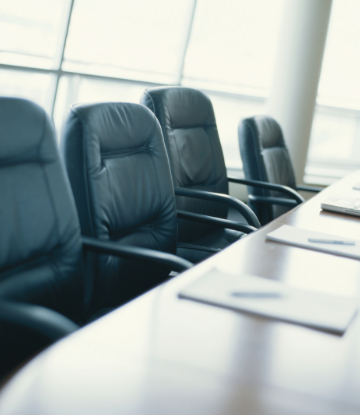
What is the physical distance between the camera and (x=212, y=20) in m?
5.07

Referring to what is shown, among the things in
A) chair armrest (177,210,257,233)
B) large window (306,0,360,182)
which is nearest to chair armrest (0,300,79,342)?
chair armrest (177,210,257,233)

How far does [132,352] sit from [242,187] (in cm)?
446

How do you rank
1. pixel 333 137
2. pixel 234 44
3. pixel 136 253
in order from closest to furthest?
1. pixel 136 253
2. pixel 234 44
3. pixel 333 137

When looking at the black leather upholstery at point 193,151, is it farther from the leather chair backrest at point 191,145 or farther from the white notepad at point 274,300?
the white notepad at point 274,300

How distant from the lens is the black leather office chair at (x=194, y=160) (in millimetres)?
2412

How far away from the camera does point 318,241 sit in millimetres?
1652

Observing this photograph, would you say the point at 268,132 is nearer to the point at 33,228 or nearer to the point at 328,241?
the point at 328,241

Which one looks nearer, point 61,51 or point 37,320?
point 37,320

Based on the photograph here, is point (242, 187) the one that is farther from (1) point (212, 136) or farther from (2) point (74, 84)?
(1) point (212, 136)

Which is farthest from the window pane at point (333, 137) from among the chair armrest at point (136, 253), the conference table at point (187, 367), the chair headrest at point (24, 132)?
the conference table at point (187, 367)

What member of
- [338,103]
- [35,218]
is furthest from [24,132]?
[338,103]

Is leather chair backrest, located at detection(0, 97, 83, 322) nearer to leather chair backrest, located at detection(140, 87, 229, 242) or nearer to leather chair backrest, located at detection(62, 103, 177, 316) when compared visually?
leather chair backrest, located at detection(62, 103, 177, 316)

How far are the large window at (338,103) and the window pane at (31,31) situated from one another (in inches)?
125

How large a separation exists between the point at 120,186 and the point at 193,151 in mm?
804
